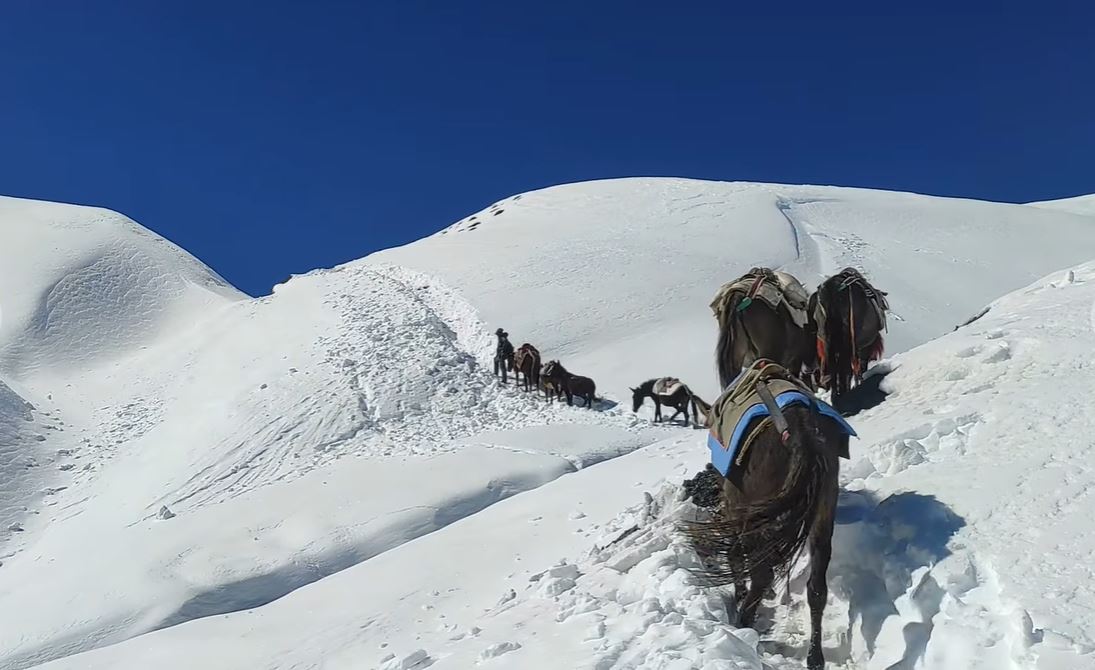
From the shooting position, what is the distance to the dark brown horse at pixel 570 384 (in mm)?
19438

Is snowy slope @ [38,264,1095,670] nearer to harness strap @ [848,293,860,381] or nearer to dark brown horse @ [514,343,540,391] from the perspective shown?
harness strap @ [848,293,860,381]

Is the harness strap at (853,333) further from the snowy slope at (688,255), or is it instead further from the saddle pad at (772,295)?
the snowy slope at (688,255)

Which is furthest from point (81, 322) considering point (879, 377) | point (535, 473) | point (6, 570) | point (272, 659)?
point (879, 377)

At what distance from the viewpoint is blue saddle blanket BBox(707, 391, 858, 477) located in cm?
477

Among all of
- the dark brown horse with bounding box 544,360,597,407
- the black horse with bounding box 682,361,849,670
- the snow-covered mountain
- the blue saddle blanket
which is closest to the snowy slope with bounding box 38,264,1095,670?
the snow-covered mountain

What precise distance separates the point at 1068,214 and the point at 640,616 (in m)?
53.1

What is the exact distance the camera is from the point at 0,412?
18.6m

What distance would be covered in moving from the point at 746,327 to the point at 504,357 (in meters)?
14.1

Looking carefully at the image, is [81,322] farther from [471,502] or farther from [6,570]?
[471,502]

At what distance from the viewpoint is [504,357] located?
21438 mm

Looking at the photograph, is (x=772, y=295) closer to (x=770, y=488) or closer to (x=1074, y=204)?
(x=770, y=488)

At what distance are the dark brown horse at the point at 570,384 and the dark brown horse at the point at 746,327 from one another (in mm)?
11565

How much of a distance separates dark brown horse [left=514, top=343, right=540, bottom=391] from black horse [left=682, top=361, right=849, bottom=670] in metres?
15.7

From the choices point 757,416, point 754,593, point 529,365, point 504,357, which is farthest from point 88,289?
point 754,593
